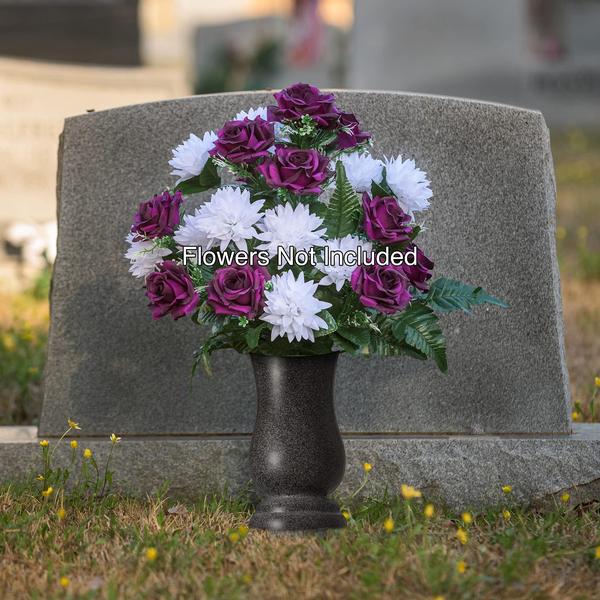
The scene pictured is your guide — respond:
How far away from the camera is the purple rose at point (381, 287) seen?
2701 millimetres

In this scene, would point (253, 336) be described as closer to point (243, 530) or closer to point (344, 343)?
point (344, 343)

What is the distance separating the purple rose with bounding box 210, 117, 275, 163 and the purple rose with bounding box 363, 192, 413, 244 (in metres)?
0.30

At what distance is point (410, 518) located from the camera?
2889 millimetres

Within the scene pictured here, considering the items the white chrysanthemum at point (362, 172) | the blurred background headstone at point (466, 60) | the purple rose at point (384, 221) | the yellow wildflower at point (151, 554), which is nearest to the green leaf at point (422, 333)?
the purple rose at point (384, 221)

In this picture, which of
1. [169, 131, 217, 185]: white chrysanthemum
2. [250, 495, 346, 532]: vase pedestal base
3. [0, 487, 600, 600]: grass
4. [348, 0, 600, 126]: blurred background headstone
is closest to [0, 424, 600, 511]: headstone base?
[0, 487, 600, 600]: grass

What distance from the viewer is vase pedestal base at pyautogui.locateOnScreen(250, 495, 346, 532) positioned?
289 centimetres

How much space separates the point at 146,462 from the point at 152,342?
1.36ft

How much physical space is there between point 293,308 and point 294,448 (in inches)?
17.7

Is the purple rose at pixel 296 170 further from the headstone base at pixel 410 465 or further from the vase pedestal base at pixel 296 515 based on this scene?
the headstone base at pixel 410 465

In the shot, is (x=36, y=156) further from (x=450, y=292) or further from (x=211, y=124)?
(x=450, y=292)

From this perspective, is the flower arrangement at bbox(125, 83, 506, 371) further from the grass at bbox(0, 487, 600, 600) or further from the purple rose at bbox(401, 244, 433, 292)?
the grass at bbox(0, 487, 600, 600)

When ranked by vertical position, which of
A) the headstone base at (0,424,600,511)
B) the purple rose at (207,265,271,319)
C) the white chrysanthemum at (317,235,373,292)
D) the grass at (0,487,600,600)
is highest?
the white chrysanthemum at (317,235,373,292)

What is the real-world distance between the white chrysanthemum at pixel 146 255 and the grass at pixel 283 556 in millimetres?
683

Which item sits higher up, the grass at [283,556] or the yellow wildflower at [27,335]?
the yellow wildflower at [27,335]
